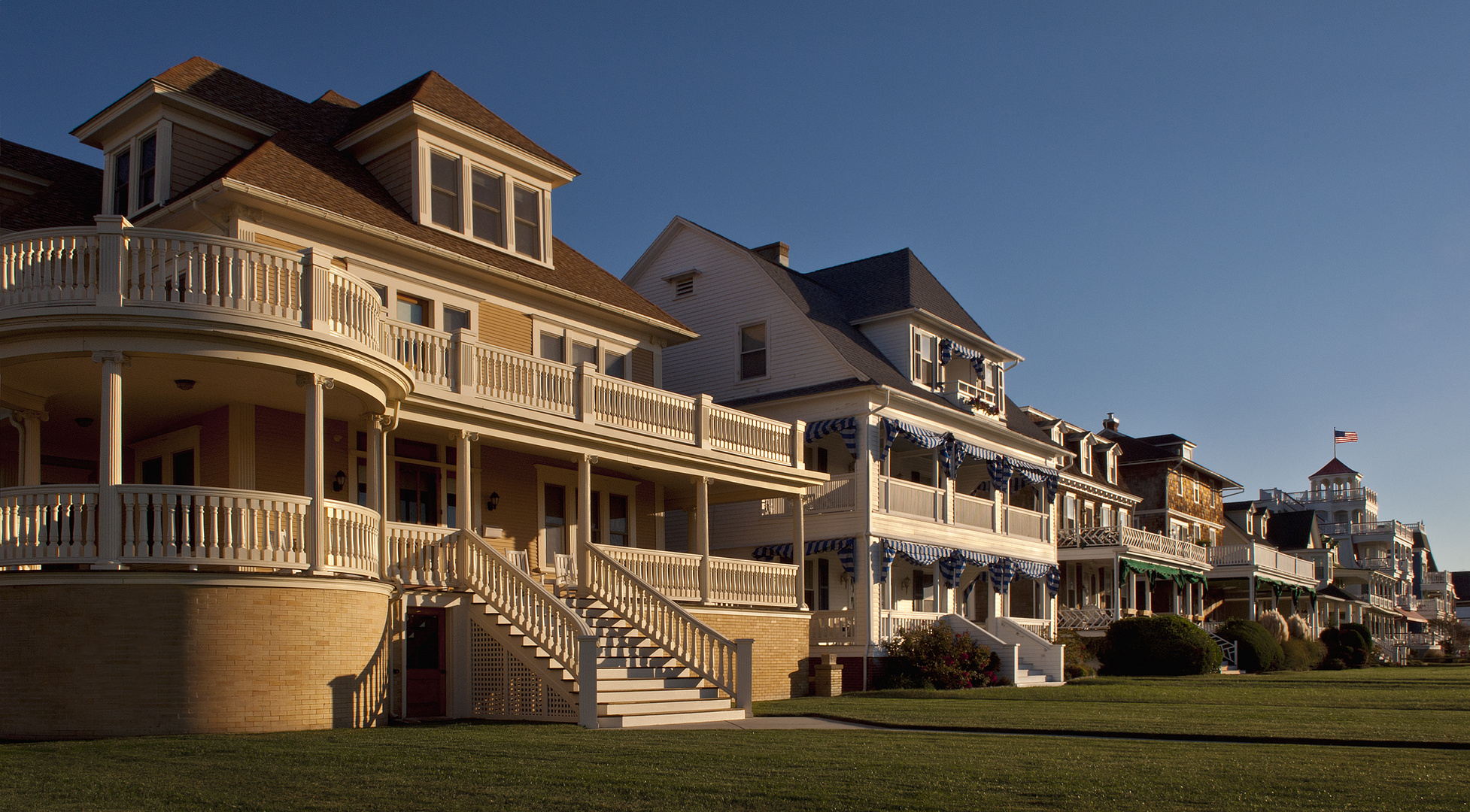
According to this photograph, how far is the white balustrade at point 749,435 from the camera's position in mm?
25094

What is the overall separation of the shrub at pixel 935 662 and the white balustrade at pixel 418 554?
12978mm

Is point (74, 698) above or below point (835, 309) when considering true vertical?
below

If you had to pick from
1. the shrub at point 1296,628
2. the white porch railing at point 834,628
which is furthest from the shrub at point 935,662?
the shrub at point 1296,628

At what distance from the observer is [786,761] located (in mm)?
11438

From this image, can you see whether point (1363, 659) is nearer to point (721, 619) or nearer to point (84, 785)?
point (721, 619)

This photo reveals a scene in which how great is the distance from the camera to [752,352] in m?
32.5

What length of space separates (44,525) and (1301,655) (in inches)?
1689

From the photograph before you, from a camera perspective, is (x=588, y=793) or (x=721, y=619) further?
(x=721, y=619)

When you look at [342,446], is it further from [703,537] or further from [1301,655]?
[1301,655]

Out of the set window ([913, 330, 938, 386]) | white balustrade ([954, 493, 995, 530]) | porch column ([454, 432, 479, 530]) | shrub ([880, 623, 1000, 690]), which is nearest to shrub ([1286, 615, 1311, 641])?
white balustrade ([954, 493, 995, 530])

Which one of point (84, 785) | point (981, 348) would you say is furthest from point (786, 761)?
point (981, 348)

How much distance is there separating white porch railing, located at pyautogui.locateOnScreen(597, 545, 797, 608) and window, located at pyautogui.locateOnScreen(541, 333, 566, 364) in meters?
4.07

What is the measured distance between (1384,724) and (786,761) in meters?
9.96

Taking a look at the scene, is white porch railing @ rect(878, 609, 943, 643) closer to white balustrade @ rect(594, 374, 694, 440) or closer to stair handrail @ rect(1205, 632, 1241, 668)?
A: white balustrade @ rect(594, 374, 694, 440)
